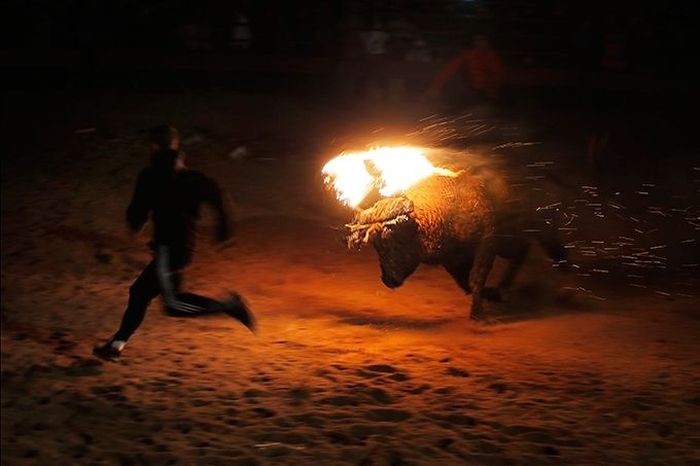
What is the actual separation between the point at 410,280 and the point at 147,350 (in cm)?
331

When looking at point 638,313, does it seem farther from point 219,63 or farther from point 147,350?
point 219,63

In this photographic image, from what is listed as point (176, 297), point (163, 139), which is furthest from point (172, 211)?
point (176, 297)

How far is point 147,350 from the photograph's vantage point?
732cm

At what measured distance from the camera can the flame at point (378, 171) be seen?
7695 millimetres

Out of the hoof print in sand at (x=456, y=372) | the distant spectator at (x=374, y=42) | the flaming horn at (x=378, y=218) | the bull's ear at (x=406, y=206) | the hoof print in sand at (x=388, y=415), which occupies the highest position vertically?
the distant spectator at (x=374, y=42)

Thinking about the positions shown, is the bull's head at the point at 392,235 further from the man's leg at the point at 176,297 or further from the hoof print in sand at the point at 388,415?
the hoof print in sand at the point at 388,415

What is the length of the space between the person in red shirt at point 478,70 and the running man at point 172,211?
22.2ft

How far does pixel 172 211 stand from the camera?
663 cm

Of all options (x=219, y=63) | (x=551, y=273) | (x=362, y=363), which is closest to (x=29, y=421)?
(x=362, y=363)

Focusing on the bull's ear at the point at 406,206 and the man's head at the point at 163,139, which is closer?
the man's head at the point at 163,139

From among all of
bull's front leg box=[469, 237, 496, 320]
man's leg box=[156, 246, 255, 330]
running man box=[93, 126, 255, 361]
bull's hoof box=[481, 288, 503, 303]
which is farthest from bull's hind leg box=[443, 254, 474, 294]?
running man box=[93, 126, 255, 361]

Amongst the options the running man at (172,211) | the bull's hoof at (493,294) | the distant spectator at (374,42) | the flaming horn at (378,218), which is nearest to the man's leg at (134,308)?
the running man at (172,211)

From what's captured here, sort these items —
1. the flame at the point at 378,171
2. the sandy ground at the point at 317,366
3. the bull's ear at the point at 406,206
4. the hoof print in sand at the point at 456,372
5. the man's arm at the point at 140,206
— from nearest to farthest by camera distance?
the sandy ground at the point at 317,366
the hoof print in sand at the point at 456,372
the man's arm at the point at 140,206
the bull's ear at the point at 406,206
the flame at the point at 378,171

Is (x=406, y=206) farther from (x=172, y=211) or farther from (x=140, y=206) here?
(x=140, y=206)
